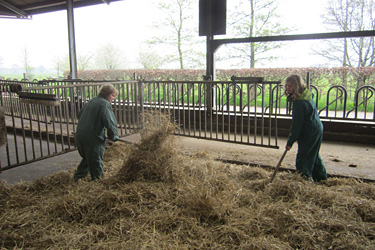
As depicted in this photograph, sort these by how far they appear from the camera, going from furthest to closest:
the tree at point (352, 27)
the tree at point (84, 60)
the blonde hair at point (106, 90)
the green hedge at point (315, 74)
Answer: the tree at point (84, 60)
the tree at point (352, 27)
the green hedge at point (315, 74)
the blonde hair at point (106, 90)

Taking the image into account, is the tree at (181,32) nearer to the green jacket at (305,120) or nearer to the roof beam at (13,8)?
the roof beam at (13,8)

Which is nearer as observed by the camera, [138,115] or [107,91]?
[107,91]

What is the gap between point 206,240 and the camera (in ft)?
8.74

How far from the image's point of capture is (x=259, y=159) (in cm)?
516

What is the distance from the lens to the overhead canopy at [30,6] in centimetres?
1125

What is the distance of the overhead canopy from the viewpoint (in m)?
11.2

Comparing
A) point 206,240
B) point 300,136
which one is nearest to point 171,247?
point 206,240

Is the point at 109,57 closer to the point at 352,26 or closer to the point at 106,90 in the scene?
the point at 352,26

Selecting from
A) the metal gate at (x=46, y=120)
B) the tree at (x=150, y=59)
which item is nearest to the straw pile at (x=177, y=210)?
the metal gate at (x=46, y=120)

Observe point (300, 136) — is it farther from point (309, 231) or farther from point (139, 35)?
point (139, 35)

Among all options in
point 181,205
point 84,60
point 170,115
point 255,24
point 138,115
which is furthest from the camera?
point 84,60

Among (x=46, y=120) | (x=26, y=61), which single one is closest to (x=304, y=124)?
(x=46, y=120)

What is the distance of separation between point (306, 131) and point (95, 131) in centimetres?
287

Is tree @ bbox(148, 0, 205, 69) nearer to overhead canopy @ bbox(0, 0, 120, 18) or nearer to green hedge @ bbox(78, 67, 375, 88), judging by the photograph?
green hedge @ bbox(78, 67, 375, 88)
